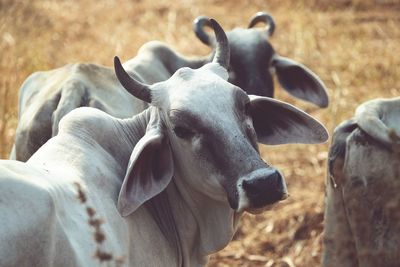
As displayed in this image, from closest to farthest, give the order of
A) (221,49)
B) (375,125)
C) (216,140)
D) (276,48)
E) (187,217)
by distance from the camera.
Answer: (216,140)
(187,217)
(221,49)
(375,125)
(276,48)

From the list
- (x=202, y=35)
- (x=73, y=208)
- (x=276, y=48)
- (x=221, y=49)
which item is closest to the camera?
(x=73, y=208)

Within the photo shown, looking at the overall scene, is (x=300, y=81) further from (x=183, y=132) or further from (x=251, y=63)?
(x=183, y=132)

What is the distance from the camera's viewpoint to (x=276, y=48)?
34.4 feet

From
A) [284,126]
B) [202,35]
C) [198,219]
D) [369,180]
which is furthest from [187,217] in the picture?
[202,35]

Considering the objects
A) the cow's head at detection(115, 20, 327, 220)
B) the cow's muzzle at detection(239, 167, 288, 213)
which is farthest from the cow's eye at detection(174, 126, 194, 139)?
the cow's muzzle at detection(239, 167, 288, 213)

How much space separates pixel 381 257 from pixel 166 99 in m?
1.44

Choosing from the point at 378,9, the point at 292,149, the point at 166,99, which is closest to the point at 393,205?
the point at 166,99

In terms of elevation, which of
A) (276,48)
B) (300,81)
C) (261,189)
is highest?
(261,189)

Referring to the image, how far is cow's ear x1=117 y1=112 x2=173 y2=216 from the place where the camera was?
3709 millimetres

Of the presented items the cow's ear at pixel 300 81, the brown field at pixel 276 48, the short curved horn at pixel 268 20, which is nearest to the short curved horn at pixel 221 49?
the cow's ear at pixel 300 81

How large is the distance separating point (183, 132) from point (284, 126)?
1.86 ft

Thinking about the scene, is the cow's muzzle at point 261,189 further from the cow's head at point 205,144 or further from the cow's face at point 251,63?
the cow's face at point 251,63

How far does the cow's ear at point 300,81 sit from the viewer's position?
6.01m

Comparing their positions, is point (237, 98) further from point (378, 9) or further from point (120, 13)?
point (120, 13)
